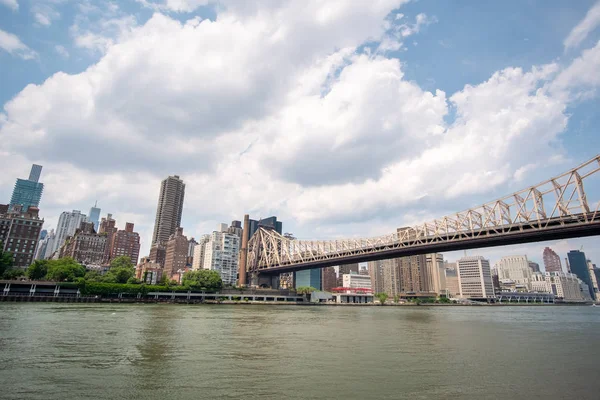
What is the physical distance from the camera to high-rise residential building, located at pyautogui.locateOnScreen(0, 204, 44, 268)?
4527 inches

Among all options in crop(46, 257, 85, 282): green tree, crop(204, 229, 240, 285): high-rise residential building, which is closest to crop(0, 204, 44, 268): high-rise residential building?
crop(46, 257, 85, 282): green tree

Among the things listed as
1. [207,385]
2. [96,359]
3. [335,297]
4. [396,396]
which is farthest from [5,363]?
[335,297]

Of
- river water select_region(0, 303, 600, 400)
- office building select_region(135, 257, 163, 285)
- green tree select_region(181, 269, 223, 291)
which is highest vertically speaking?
office building select_region(135, 257, 163, 285)

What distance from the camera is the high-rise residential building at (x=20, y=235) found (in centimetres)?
11498

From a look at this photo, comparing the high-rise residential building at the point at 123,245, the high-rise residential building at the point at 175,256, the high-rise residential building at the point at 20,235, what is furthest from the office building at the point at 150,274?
the high-rise residential building at the point at 20,235

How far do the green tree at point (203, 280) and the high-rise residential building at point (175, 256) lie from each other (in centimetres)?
6724

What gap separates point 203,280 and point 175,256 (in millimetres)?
74868

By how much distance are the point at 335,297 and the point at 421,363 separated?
141m

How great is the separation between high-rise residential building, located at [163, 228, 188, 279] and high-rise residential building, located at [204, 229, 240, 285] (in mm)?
12916

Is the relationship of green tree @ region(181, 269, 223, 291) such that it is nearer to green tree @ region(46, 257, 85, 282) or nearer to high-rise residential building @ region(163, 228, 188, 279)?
green tree @ region(46, 257, 85, 282)

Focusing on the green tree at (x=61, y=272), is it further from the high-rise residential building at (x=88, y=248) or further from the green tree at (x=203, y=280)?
the high-rise residential building at (x=88, y=248)

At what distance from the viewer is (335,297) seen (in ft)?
506

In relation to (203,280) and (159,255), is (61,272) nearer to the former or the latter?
(203,280)

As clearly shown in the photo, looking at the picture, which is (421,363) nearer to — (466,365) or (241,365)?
(466,365)
